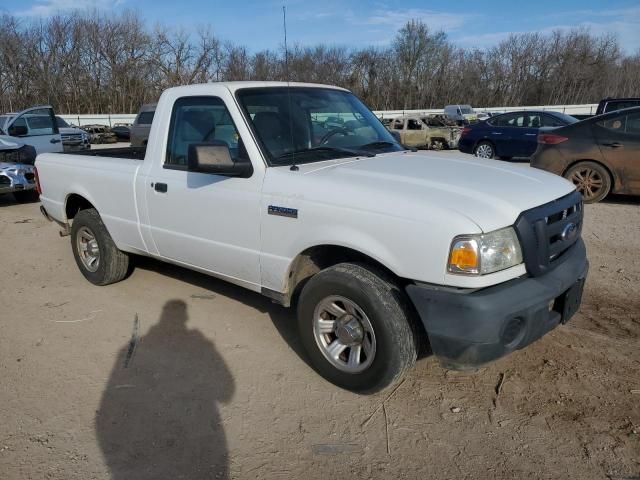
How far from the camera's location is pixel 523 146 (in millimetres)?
14797

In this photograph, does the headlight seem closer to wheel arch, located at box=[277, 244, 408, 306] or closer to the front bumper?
Result: the front bumper

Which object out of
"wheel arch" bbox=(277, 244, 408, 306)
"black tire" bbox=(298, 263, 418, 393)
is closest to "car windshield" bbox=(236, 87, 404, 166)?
"wheel arch" bbox=(277, 244, 408, 306)

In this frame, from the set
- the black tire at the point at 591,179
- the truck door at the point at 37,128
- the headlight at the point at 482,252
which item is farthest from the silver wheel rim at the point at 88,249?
the black tire at the point at 591,179

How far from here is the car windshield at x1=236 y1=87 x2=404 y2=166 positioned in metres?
3.62

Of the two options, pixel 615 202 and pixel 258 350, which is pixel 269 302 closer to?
pixel 258 350

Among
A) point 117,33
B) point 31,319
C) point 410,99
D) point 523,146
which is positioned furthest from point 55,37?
point 31,319

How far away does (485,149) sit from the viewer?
1546 centimetres

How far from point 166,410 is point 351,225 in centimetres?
162

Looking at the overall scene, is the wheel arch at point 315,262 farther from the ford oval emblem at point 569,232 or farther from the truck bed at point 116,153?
the truck bed at point 116,153

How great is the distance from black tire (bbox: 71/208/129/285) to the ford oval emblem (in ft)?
13.1

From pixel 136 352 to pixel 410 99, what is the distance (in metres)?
57.7

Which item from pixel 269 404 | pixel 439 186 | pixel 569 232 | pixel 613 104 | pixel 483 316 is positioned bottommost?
pixel 269 404

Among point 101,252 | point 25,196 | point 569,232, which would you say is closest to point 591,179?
point 569,232

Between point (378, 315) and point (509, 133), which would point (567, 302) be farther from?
point (509, 133)
